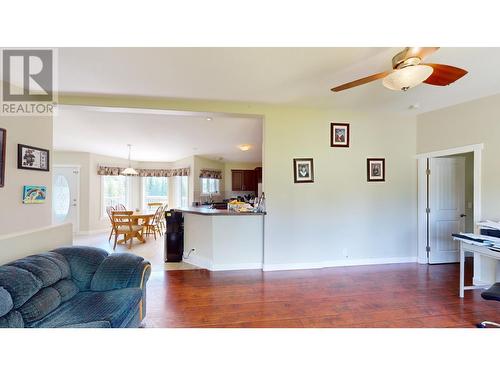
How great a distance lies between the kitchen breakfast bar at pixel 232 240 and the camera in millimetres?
3500

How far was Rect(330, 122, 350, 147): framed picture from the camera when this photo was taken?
12.0 ft

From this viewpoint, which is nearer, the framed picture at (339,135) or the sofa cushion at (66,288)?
the sofa cushion at (66,288)

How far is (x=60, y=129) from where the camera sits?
183 inches

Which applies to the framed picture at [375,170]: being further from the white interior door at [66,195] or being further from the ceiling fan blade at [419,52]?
the white interior door at [66,195]

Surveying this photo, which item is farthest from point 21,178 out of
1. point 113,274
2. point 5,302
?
point 5,302

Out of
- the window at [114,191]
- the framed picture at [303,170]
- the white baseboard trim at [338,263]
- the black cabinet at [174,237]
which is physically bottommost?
the white baseboard trim at [338,263]

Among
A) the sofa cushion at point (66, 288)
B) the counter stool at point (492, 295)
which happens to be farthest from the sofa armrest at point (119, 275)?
the counter stool at point (492, 295)

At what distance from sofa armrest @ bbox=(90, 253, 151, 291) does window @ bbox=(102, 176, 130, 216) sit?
18.7ft

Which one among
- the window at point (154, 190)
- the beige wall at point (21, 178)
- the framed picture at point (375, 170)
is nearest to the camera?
the beige wall at point (21, 178)

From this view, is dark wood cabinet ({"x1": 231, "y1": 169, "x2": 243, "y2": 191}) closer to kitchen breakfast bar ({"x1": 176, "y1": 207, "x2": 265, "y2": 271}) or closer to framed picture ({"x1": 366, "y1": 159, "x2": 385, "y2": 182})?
kitchen breakfast bar ({"x1": 176, "y1": 207, "x2": 265, "y2": 271})

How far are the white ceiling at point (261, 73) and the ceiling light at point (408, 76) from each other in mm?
345
